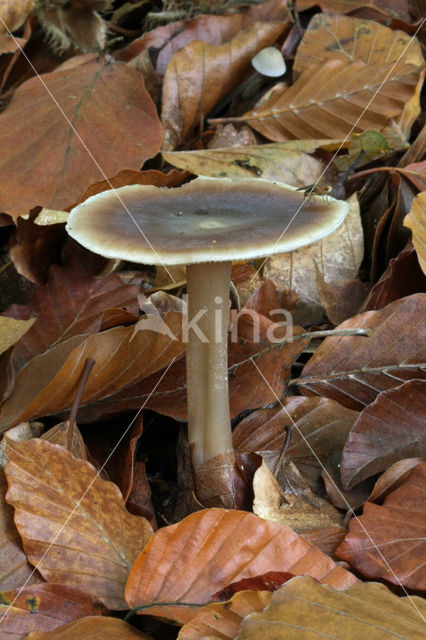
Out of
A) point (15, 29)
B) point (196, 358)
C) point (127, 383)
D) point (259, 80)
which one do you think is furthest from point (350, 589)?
point (15, 29)

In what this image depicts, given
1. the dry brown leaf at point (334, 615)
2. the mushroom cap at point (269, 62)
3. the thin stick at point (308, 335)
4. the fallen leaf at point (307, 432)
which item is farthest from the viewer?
the mushroom cap at point (269, 62)

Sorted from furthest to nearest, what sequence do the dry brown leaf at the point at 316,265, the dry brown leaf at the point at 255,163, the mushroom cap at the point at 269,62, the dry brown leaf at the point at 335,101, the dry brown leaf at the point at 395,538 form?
the mushroom cap at the point at 269,62 < the dry brown leaf at the point at 335,101 < the dry brown leaf at the point at 255,163 < the dry brown leaf at the point at 316,265 < the dry brown leaf at the point at 395,538

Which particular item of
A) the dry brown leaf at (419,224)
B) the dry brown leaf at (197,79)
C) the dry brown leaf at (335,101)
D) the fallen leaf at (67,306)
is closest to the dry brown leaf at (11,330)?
the fallen leaf at (67,306)

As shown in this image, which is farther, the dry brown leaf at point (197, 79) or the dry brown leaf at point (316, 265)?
the dry brown leaf at point (197, 79)

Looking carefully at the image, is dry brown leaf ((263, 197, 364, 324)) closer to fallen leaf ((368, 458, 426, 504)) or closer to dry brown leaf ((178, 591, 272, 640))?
fallen leaf ((368, 458, 426, 504))

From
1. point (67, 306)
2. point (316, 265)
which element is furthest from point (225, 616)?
point (316, 265)

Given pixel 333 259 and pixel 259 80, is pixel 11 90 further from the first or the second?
pixel 333 259

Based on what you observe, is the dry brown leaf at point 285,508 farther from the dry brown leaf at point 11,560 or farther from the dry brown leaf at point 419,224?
the dry brown leaf at point 419,224

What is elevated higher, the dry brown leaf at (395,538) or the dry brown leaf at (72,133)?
the dry brown leaf at (72,133)
